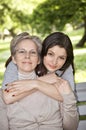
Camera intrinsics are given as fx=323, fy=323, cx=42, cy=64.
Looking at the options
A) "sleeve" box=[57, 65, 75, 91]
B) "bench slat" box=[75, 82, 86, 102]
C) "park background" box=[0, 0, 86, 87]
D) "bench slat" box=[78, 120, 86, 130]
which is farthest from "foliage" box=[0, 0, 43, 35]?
"sleeve" box=[57, 65, 75, 91]

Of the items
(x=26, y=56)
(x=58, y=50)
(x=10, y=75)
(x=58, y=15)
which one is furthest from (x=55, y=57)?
(x=58, y=15)

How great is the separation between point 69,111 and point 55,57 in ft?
1.01

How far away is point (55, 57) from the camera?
1794mm

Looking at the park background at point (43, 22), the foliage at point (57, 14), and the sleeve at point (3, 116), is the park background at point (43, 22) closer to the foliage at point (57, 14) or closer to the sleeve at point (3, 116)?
the foliage at point (57, 14)

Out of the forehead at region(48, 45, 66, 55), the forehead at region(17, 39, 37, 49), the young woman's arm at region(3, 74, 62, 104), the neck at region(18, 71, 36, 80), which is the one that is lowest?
the young woman's arm at region(3, 74, 62, 104)

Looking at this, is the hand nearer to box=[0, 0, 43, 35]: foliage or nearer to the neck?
the neck

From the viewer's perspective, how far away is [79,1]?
4785 millimetres

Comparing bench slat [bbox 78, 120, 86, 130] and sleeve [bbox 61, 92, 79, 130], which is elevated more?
sleeve [bbox 61, 92, 79, 130]

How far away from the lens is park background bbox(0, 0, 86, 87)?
409 centimetres

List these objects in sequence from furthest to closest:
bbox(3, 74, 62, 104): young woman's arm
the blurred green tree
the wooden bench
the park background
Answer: the blurred green tree
the park background
the wooden bench
bbox(3, 74, 62, 104): young woman's arm

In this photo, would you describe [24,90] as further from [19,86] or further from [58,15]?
[58,15]

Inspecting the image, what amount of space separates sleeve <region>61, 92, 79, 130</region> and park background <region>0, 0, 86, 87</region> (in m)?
2.18

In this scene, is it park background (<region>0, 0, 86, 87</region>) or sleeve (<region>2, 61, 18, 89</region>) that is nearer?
sleeve (<region>2, 61, 18, 89</region>)

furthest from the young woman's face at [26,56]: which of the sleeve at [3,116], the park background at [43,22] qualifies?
the park background at [43,22]
